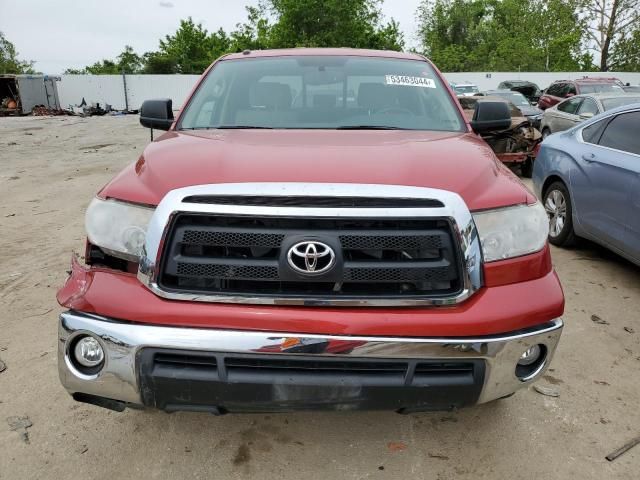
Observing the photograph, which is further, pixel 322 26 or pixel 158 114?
pixel 322 26

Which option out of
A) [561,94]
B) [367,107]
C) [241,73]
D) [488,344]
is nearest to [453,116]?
[367,107]

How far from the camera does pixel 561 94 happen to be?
17469 millimetres

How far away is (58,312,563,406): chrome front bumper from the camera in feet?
6.13

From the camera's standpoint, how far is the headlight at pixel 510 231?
6.71ft

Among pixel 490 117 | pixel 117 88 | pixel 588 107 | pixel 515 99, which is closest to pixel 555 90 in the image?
pixel 515 99

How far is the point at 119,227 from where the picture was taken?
6.89 ft

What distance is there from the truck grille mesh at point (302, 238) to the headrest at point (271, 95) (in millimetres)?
1468

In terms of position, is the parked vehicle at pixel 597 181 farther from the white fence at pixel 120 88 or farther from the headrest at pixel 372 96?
the white fence at pixel 120 88

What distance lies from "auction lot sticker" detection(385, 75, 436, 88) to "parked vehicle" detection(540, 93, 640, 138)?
766 centimetres

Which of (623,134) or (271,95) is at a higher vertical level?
(271,95)

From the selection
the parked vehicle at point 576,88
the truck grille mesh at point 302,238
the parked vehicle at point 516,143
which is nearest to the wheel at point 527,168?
the parked vehicle at point 516,143

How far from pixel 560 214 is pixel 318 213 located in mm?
4355

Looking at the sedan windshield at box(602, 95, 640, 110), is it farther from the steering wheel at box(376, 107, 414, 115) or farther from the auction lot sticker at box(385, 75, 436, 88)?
the steering wheel at box(376, 107, 414, 115)

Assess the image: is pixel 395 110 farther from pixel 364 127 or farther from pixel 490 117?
pixel 490 117
